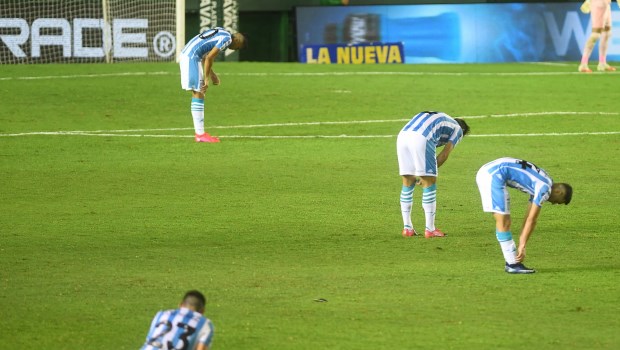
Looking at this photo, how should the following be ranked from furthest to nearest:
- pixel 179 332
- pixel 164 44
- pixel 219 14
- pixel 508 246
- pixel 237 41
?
pixel 219 14, pixel 164 44, pixel 237 41, pixel 508 246, pixel 179 332

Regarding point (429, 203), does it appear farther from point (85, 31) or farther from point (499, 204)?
point (85, 31)

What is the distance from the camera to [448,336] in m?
10.3

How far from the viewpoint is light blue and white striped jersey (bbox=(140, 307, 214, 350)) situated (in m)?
8.21

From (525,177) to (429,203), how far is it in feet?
7.53

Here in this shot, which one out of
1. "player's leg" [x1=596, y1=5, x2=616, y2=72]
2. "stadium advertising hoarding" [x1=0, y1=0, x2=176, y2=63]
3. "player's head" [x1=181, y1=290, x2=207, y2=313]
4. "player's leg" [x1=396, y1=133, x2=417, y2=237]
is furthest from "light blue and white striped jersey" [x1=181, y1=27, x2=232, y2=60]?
"player's leg" [x1=596, y1=5, x2=616, y2=72]

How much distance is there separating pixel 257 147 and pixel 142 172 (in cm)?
311

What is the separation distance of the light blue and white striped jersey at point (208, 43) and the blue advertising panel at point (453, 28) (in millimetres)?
15817

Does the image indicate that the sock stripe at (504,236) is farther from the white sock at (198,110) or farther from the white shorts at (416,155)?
the white sock at (198,110)

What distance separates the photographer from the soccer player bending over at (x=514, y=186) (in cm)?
1215

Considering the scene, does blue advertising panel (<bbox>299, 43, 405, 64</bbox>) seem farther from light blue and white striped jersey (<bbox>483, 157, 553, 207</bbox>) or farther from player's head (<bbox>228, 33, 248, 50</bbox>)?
light blue and white striped jersey (<bbox>483, 157, 553, 207</bbox>)

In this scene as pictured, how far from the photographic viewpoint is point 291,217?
16.0 meters

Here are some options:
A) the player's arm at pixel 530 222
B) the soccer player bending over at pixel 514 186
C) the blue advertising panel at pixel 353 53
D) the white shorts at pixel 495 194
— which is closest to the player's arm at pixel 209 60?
the soccer player bending over at pixel 514 186

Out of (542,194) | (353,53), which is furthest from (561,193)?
(353,53)

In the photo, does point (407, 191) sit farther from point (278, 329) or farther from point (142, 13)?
point (142, 13)
